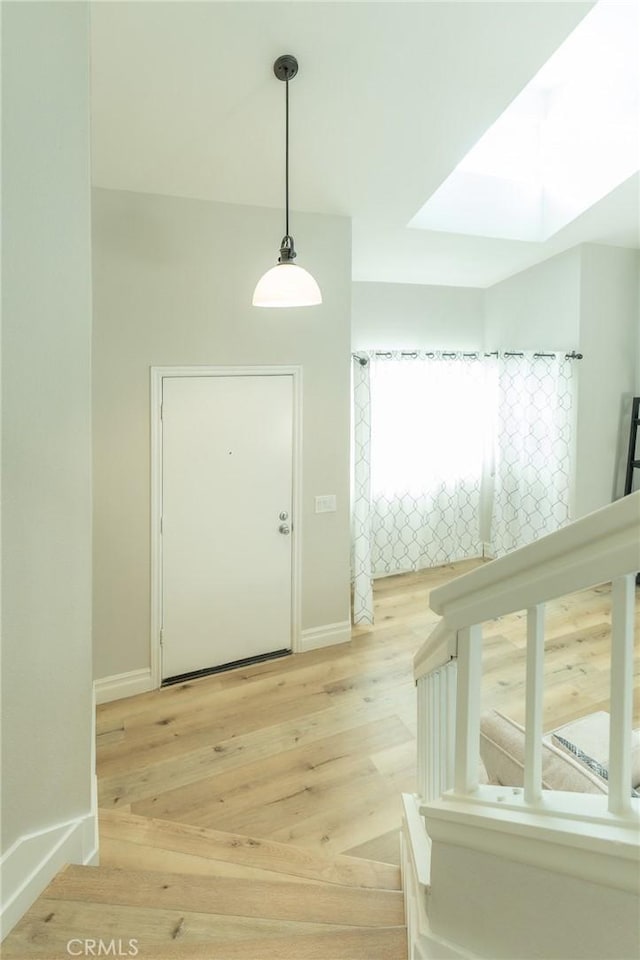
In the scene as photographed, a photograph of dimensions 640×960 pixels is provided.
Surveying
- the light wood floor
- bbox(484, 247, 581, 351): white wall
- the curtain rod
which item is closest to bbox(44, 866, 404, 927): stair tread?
the light wood floor

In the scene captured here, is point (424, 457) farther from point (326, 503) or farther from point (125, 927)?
point (125, 927)

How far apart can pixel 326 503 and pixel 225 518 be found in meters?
0.74

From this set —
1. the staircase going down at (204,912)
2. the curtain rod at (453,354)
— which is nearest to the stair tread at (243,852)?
the staircase going down at (204,912)

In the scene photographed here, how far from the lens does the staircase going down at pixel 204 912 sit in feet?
3.69

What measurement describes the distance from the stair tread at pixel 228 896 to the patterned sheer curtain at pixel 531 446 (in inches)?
148

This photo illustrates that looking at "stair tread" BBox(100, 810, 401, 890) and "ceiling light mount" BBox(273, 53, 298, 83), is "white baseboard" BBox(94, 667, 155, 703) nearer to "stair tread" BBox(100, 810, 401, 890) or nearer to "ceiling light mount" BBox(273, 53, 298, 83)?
"stair tread" BBox(100, 810, 401, 890)

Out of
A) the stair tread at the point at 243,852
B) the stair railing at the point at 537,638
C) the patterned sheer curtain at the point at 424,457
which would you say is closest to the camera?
the stair railing at the point at 537,638

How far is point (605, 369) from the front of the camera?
4.59m

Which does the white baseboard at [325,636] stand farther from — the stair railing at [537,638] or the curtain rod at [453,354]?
the stair railing at [537,638]

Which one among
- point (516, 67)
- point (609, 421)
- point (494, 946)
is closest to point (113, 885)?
point (494, 946)

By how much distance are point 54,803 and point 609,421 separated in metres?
4.90

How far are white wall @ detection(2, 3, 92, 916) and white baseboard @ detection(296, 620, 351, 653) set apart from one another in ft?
7.80

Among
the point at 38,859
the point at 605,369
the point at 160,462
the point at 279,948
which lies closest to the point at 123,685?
the point at 160,462

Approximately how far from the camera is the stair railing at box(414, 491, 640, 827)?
71 cm
